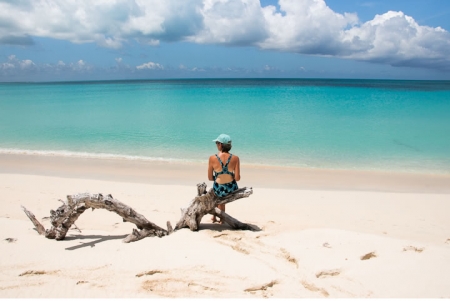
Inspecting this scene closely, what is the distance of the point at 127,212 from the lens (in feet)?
17.5

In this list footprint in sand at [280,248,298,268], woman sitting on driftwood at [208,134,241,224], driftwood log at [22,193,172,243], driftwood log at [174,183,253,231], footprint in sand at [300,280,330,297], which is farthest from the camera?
woman sitting on driftwood at [208,134,241,224]

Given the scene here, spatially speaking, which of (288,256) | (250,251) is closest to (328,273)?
(288,256)

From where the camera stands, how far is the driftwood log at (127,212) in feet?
17.2

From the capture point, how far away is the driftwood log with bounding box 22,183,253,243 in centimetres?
525

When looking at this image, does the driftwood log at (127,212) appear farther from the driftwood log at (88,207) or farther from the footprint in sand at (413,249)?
the footprint in sand at (413,249)

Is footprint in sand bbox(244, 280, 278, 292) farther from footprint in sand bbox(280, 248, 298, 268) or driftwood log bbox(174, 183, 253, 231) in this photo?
driftwood log bbox(174, 183, 253, 231)

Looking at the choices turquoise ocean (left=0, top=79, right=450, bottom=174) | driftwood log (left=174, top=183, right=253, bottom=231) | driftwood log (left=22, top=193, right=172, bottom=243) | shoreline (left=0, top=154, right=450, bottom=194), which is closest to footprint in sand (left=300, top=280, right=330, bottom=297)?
driftwood log (left=174, top=183, right=253, bottom=231)

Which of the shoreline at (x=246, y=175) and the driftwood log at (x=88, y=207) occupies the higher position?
the driftwood log at (x=88, y=207)

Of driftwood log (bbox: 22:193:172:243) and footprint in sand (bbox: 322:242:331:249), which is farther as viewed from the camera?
driftwood log (bbox: 22:193:172:243)

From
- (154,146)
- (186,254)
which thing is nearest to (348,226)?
(186,254)

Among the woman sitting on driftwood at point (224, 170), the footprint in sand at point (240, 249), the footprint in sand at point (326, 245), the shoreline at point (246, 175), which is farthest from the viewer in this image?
the shoreline at point (246, 175)

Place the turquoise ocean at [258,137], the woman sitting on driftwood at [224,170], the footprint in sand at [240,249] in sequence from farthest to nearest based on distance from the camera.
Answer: the turquoise ocean at [258,137], the woman sitting on driftwood at [224,170], the footprint in sand at [240,249]

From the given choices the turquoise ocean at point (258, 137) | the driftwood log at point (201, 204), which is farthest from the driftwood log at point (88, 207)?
the turquoise ocean at point (258, 137)

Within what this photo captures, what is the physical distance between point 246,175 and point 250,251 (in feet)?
22.8
